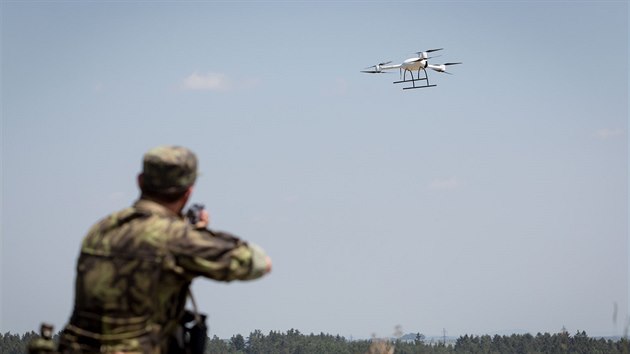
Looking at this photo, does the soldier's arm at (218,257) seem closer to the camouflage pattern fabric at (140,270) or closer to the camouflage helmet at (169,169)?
the camouflage pattern fabric at (140,270)

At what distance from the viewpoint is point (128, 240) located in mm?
6645

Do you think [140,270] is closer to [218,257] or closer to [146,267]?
[146,267]

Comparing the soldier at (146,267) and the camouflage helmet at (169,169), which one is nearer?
the soldier at (146,267)

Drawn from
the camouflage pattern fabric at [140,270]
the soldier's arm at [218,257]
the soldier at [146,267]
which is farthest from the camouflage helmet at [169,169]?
the soldier's arm at [218,257]

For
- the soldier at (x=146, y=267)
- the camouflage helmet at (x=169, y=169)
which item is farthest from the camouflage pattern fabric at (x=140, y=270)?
the camouflage helmet at (x=169, y=169)

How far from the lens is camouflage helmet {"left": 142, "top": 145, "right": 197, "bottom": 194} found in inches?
265

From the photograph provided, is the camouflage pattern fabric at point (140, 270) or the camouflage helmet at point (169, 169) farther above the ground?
the camouflage helmet at point (169, 169)

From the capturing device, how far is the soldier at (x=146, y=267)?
6594 millimetres

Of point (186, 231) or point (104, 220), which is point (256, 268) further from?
point (104, 220)

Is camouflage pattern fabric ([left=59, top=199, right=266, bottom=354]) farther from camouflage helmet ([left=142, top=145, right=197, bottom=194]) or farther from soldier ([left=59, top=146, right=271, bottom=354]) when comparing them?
camouflage helmet ([left=142, top=145, right=197, bottom=194])

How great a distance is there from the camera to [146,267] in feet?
21.7

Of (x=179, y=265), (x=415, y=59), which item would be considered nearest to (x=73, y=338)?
(x=179, y=265)

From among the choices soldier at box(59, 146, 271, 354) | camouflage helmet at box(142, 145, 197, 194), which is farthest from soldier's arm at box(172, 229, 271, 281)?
camouflage helmet at box(142, 145, 197, 194)

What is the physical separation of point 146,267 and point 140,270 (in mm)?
34
